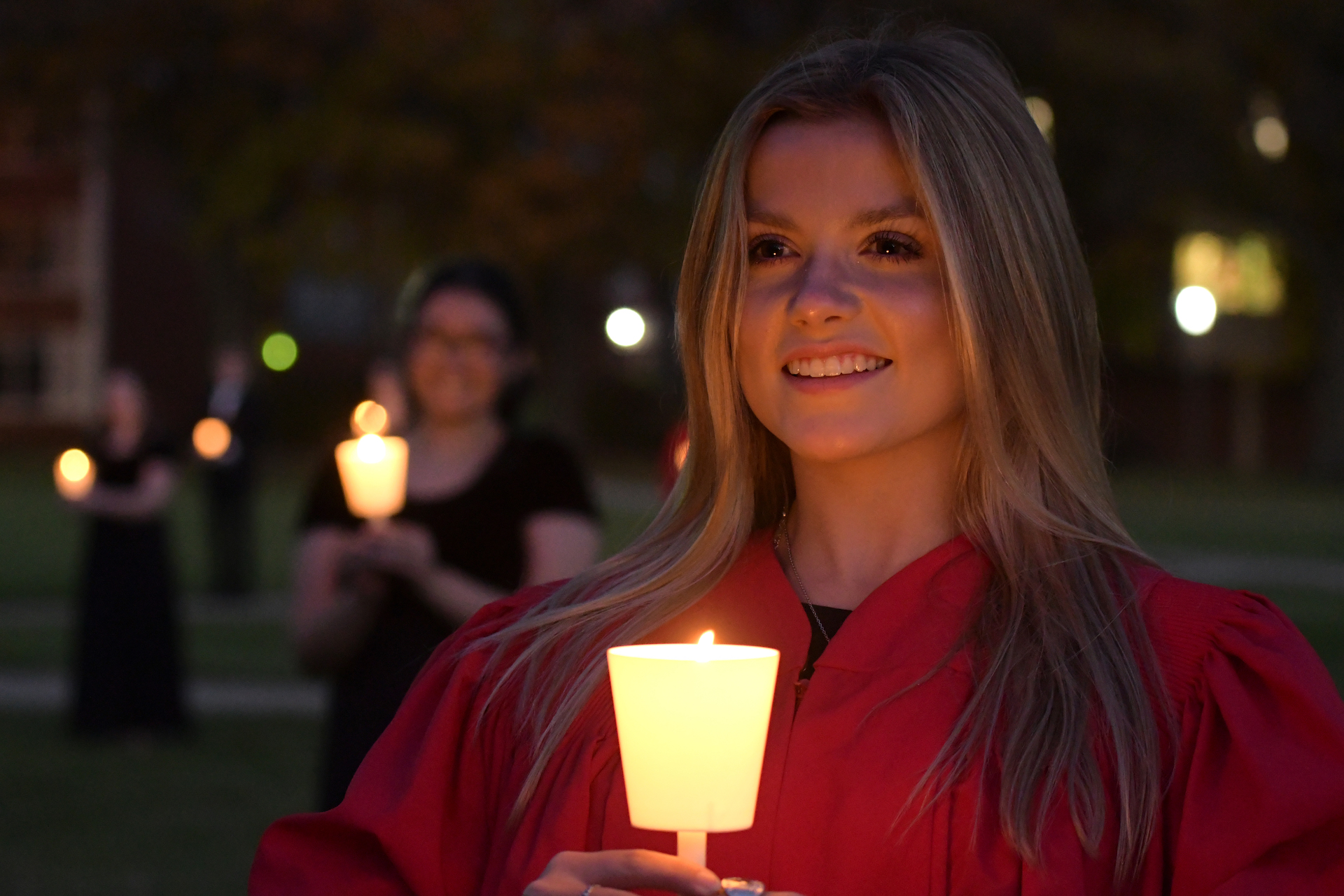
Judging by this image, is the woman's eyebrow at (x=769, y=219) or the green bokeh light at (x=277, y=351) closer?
the woman's eyebrow at (x=769, y=219)

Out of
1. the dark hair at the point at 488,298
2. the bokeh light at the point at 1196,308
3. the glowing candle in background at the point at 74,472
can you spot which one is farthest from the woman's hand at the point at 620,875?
the bokeh light at the point at 1196,308

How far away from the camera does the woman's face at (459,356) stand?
198 inches

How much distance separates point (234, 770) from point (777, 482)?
24.1 feet

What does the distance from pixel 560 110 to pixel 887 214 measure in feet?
108

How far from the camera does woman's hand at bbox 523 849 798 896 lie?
185cm

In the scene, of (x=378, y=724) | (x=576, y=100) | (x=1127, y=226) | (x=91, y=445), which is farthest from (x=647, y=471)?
(x=378, y=724)

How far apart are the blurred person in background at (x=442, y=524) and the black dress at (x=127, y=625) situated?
19.6ft

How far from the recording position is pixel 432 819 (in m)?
2.48

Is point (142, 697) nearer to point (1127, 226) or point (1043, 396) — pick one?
point (1043, 396)

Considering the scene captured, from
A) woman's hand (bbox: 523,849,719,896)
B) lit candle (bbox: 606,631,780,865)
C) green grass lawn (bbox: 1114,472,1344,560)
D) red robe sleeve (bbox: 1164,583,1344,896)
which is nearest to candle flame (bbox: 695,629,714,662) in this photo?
lit candle (bbox: 606,631,780,865)

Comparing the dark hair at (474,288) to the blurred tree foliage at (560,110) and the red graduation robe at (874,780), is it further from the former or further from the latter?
the blurred tree foliage at (560,110)

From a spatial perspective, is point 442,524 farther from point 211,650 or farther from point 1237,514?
→ point 1237,514

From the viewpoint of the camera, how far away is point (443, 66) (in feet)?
117

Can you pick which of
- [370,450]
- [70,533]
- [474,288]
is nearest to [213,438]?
[70,533]
